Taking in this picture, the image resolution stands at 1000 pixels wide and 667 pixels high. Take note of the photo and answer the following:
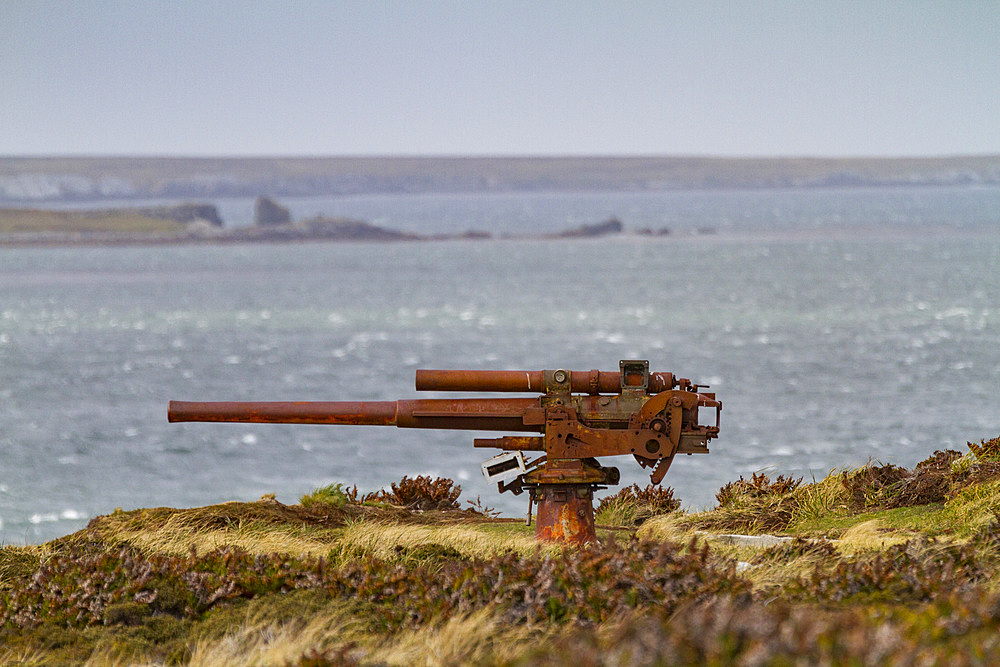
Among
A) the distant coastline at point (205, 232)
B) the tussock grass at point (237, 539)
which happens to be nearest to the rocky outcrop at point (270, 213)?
the distant coastline at point (205, 232)

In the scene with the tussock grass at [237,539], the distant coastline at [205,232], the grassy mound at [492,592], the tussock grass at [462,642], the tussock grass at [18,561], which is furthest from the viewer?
the distant coastline at [205,232]

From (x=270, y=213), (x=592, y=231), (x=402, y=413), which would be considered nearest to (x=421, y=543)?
(x=402, y=413)

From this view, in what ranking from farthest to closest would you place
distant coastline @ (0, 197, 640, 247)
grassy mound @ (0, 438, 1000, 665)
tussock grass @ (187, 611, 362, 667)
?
distant coastline @ (0, 197, 640, 247), tussock grass @ (187, 611, 362, 667), grassy mound @ (0, 438, 1000, 665)

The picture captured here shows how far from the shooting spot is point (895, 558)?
295 inches

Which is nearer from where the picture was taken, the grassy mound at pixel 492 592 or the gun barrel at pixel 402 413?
the grassy mound at pixel 492 592

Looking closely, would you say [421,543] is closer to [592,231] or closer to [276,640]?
[276,640]

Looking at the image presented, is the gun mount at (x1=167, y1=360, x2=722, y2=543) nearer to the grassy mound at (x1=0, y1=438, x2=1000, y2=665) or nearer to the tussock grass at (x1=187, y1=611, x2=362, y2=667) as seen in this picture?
the grassy mound at (x1=0, y1=438, x2=1000, y2=665)

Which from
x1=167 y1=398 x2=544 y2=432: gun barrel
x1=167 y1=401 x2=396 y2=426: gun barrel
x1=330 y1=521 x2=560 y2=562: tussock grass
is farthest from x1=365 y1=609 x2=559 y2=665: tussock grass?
x1=167 y1=401 x2=396 y2=426: gun barrel

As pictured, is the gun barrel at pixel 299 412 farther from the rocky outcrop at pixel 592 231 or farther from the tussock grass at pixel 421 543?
the rocky outcrop at pixel 592 231

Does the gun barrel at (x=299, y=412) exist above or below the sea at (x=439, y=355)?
above

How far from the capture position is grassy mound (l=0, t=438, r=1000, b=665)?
15.9 feet

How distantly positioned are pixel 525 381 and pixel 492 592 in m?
2.41

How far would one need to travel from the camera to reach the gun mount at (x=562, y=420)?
355 inches

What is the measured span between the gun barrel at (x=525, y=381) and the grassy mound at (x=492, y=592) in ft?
3.93
